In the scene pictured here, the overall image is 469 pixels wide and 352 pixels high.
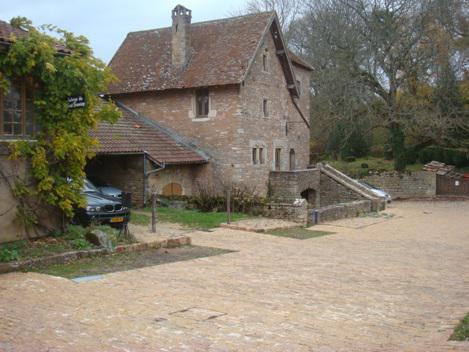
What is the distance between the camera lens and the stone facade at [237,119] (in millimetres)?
27953

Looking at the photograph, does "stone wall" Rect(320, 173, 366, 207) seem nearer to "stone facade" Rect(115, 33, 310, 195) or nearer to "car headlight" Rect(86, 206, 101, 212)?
"stone facade" Rect(115, 33, 310, 195)

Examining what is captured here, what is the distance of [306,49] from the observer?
47938 mm

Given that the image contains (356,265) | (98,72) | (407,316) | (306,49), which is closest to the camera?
(407,316)

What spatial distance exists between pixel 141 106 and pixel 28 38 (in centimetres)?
1767

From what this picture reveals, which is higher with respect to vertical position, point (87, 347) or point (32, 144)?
point (32, 144)

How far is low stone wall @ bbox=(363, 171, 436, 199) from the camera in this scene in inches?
1594

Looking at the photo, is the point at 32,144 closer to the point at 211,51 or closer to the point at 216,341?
the point at 216,341

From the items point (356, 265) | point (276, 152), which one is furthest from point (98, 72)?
point (276, 152)

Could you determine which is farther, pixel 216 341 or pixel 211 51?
pixel 211 51

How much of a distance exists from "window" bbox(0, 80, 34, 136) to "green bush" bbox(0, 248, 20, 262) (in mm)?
2647

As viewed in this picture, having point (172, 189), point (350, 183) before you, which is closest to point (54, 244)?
point (172, 189)

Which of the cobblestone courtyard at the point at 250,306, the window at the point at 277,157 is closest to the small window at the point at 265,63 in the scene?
the window at the point at 277,157

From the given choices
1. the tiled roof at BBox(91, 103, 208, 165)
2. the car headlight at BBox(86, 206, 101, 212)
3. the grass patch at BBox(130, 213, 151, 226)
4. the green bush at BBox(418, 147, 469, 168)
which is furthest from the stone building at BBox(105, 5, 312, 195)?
the green bush at BBox(418, 147, 469, 168)

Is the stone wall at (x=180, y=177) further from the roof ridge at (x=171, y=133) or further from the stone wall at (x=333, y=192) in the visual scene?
the stone wall at (x=333, y=192)
